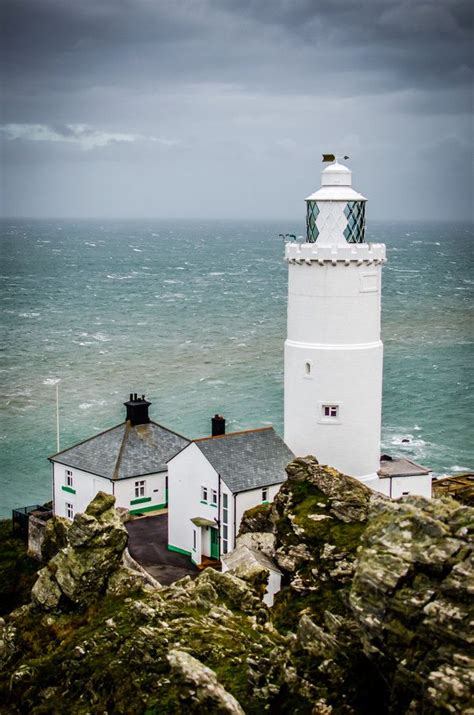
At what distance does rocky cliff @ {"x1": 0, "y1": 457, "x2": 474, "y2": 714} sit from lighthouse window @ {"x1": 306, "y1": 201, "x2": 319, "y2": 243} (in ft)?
26.4

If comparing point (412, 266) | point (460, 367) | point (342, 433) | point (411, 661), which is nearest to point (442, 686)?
point (411, 661)

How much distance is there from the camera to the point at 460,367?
91750 mm

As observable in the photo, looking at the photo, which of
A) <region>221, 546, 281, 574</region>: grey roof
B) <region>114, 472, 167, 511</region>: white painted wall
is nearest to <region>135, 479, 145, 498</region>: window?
<region>114, 472, 167, 511</region>: white painted wall

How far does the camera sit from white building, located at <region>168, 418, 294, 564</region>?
1200 inches

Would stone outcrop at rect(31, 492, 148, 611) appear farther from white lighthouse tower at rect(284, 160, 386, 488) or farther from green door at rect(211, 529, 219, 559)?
white lighthouse tower at rect(284, 160, 386, 488)

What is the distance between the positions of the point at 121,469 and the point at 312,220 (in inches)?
474

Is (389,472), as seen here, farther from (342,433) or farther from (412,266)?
(412,266)

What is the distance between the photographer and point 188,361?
92.1 meters

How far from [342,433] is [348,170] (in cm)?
884

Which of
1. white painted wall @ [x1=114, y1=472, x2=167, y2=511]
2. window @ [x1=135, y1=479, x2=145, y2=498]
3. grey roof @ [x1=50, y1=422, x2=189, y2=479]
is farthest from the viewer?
window @ [x1=135, y1=479, x2=145, y2=498]

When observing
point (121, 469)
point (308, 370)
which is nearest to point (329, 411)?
point (308, 370)

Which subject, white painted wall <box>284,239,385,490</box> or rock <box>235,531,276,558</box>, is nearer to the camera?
rock <box>235,531,276,558</box>

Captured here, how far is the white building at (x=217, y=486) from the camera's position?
3047 cm

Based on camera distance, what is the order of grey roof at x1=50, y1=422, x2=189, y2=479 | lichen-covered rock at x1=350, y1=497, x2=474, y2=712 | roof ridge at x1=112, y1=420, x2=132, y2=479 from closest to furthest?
lichen-covered rock at x1=350, y1=497, x2=474, y2=712, roof ridge at x1=112, y1=420, x2=132, y2=479, grey roof at x1=50, y1=422, x2=189, y2=479
